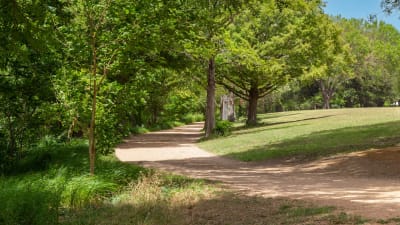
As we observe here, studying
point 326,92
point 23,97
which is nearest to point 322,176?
point 23,97

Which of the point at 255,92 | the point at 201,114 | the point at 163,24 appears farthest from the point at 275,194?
the point at 201,114

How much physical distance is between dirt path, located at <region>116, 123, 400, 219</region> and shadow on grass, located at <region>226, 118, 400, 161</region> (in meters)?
1.11

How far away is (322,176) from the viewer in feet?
40.7

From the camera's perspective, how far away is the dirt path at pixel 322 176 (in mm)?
7863

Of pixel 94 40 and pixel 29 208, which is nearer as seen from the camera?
pixel 29 208

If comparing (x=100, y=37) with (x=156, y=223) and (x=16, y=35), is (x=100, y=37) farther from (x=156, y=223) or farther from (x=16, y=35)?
(x=156, y=223)

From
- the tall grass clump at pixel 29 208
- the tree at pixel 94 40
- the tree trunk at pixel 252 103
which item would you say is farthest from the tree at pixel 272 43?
the tall grass clump at pixel 29 208

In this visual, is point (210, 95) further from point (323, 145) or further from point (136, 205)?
point (136, 205)

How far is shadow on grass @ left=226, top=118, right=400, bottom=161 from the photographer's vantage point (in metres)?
16.6

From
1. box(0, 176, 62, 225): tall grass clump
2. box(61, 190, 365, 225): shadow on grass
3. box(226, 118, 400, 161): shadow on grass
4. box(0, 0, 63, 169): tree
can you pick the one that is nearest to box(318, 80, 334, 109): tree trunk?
box(226, 118, 400, 161): shadow on grass

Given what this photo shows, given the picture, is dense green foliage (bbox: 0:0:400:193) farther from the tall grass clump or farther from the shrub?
the shrub

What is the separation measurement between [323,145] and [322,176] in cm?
635

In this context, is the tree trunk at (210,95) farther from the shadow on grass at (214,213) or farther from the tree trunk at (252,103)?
the shadow on grass at (214,213)

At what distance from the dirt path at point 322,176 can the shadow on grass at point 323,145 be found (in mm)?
1112
